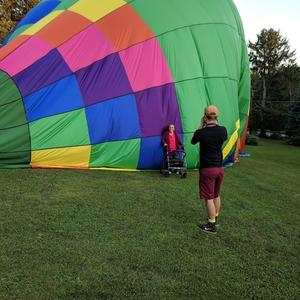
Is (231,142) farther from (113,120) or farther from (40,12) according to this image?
(40,12)

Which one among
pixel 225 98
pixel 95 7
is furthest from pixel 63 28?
pixel 225 98

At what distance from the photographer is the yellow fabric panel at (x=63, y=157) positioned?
7234 millimetres

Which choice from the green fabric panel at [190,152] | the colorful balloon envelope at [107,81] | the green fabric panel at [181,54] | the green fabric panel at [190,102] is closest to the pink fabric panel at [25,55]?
the colorful balloon envelope at [107,81]

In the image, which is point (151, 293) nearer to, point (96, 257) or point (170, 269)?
point (170, 269)

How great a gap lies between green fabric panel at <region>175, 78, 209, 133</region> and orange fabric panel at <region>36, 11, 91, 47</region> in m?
2.07

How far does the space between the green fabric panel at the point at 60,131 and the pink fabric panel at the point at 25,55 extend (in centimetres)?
102

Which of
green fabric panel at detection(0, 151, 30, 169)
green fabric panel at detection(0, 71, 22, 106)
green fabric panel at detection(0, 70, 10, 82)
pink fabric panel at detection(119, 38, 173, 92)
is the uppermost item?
pink fabric panel at detection(119, 38, 173, 92)

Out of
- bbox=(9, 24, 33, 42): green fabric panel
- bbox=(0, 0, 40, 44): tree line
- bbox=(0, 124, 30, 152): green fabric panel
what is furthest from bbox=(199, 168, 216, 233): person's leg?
bbox=(0, 0, 40, 44): tree line

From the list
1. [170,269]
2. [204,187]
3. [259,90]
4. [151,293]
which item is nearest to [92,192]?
[204,187]

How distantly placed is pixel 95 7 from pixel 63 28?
79cm

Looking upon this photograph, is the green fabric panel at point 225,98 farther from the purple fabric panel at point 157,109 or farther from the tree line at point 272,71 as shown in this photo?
the tree line at point 272,71

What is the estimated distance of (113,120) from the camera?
24.9 ft

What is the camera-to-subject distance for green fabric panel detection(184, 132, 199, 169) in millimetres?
8352

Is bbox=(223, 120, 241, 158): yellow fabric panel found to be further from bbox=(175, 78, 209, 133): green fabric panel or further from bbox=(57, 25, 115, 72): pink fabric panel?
bbox=(57, 25, 115, 72): pink fabric panel
